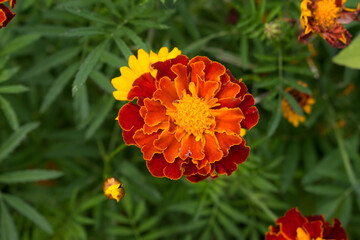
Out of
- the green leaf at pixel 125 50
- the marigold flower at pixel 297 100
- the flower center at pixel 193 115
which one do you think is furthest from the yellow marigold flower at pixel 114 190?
the marigold flower at pixel 297 100

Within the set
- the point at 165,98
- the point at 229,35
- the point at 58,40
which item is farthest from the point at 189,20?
the point at 165,98

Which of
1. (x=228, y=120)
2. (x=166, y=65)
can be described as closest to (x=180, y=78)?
(x=166, y=65)

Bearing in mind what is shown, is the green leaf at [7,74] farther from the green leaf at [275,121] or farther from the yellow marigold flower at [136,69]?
the green leaf at [275,121]

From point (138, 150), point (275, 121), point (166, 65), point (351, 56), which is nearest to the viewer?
point (166, 65)

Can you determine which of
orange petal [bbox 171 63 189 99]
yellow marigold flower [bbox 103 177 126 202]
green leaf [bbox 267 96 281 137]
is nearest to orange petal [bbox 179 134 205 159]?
orange petal [bbox 171 63 189 99]

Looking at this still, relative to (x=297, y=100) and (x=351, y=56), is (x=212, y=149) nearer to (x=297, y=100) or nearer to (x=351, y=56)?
(x=351, y=56)

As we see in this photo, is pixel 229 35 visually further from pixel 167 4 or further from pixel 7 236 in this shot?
pixel 7 236

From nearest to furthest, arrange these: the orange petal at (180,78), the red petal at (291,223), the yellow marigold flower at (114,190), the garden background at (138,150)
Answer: the orange petal at (180,78), the yellow marigold flower at (114,190), the red petal at (291,223), the garden background at (138,150)
